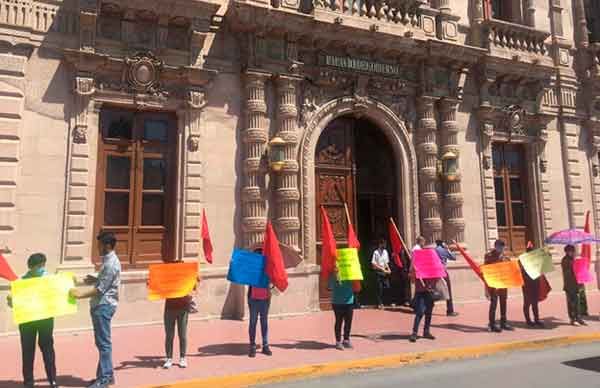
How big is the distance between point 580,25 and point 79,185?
17.1 meters

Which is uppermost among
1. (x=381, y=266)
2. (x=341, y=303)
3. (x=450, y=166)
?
(x=450, y=166)

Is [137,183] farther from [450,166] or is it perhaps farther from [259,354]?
[450,166]

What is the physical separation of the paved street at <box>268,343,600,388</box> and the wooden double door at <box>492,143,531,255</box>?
7.34 meters

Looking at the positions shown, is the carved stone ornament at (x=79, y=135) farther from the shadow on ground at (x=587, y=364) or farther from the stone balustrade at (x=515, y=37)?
the stone balustrade at (x=515, y=37)

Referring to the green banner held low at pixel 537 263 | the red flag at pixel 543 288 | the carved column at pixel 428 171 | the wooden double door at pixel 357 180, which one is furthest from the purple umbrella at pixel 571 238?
the wooden double door at pixel 357 180

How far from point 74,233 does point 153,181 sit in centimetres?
205

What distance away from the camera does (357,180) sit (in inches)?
542

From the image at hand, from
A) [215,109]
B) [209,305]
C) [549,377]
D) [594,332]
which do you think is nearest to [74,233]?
[209,305]

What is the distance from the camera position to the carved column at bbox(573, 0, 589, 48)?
55.9ft

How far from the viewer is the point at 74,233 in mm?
9922

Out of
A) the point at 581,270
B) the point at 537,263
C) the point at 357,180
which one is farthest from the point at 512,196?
the point at 537,263

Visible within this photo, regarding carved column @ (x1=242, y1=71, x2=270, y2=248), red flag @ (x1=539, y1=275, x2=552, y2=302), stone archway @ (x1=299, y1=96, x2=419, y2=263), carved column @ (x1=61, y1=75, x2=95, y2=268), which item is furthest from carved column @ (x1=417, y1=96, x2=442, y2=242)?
carved column @ (x1=61, y1=75, x2=95, y2=268)

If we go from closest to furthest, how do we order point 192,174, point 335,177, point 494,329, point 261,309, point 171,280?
point 171,280 → point 261,309 → point 494,329 → point 192,174 → point 335,177

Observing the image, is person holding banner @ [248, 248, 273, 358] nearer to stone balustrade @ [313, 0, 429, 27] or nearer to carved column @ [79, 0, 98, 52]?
carved column @ [79, 0, 98, 52]
